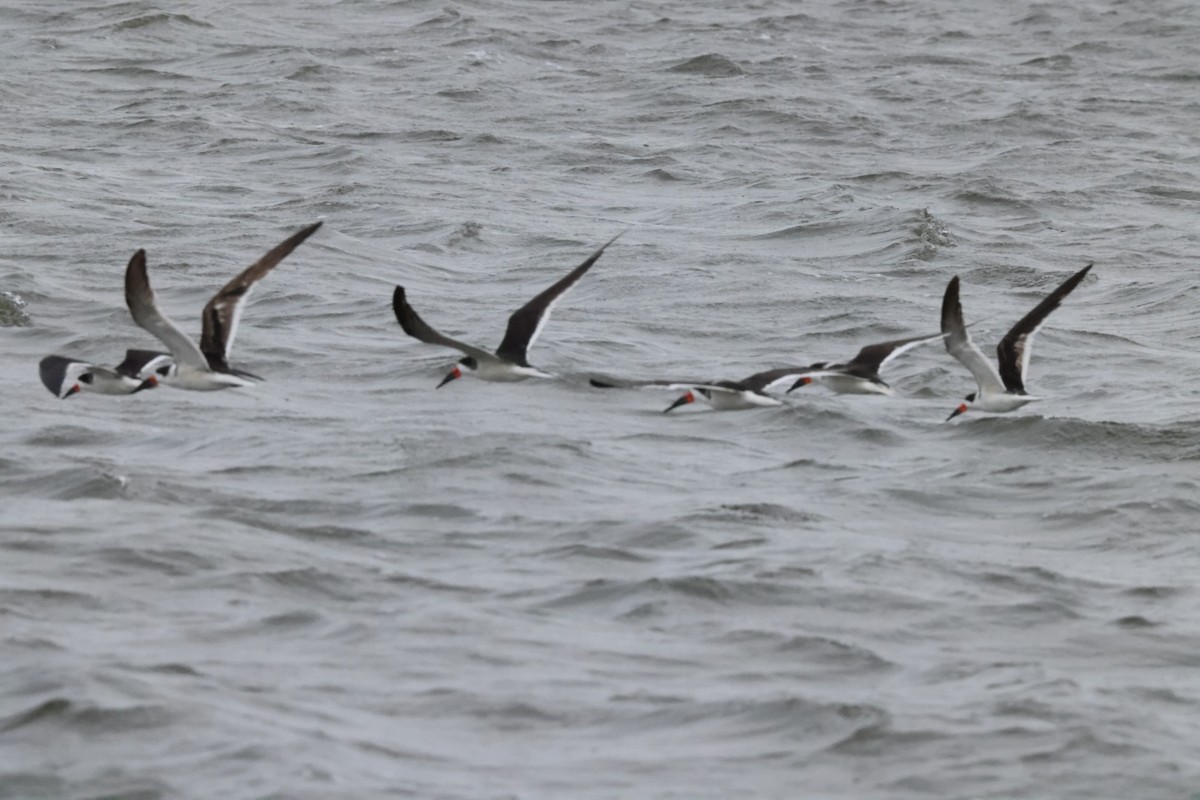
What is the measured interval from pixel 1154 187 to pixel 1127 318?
751 cm

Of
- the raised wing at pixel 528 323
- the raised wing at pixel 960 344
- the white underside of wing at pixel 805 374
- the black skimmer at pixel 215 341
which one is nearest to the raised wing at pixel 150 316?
the black skimmer at pixel 215 341

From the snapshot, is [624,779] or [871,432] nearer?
[624,779]

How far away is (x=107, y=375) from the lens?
14672mm

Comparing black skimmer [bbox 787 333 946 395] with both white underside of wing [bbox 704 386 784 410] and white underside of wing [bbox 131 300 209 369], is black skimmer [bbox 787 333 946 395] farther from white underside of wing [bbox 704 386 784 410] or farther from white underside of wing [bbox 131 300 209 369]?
white underside of wing [bbox 131 300 209 369]

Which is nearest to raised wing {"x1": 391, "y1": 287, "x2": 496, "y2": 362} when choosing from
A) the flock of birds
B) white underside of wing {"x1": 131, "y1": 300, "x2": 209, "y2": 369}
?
the flock of birds

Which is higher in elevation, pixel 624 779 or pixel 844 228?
pixel 624 779

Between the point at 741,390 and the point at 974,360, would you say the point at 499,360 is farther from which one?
the point at 974,360

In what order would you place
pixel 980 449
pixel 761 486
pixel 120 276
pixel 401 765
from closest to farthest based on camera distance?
pixel 401 765
pixel 761 486
pixel 980 449
pixel 120 276

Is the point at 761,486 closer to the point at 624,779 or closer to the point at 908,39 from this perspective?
the point at 624,779

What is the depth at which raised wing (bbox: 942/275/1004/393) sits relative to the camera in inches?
591

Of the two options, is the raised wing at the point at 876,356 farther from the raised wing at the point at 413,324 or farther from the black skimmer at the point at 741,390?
the raised wing at the point at 413,324

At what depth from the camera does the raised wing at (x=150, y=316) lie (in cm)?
1297

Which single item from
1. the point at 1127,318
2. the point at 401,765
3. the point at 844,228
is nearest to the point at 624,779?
the point at 401,765

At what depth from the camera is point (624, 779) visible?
996cm
